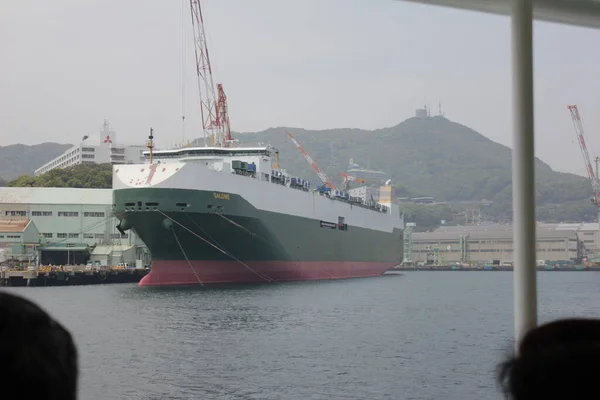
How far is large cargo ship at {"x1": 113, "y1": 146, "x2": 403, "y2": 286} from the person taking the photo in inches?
795

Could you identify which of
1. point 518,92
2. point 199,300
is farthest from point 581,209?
point 518,92

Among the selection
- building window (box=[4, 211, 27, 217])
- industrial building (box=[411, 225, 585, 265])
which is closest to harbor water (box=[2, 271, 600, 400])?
building window (box=[4, 211, 27, 217])

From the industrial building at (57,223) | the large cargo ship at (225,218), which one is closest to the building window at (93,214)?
the industrial building at (57,223)

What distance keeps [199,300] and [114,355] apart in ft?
22.7

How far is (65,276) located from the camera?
26391 mm

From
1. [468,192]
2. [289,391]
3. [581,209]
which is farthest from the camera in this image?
[468,192]

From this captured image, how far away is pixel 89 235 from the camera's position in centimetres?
3241

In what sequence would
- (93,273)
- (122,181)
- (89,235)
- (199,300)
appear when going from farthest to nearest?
1. (89,235)
2. (93,273)
3. (122,181)
4. (199,300)

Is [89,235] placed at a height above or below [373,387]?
above

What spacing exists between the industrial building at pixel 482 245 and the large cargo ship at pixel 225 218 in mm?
7641

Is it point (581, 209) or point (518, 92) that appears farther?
point (581, 209)

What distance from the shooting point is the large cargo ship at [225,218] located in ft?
66.3

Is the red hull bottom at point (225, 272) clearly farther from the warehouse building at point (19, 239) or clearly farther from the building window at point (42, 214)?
the building window at point (42, 214)

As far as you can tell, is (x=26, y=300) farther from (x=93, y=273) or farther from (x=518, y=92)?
(x=93, y=273)
